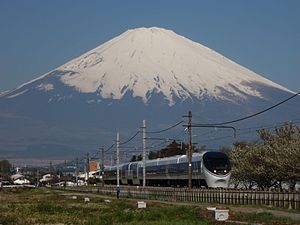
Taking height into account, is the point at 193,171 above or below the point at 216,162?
below

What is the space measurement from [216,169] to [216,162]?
797 mm

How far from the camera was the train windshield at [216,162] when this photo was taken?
Result: 72.8 metres

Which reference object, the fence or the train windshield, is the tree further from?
the fence

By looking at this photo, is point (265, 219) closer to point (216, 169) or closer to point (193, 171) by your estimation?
point (216, 169)

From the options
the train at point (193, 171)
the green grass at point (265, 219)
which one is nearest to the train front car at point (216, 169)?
the train at point (193, 171)

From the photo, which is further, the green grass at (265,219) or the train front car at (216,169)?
the train front car at (216,169)

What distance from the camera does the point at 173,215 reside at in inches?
1463

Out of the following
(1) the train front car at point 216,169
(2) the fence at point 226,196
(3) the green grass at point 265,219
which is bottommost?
(3) the green grass at point 265,219

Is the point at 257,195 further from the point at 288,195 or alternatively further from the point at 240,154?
the point at 240,154

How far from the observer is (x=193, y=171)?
7781 cm

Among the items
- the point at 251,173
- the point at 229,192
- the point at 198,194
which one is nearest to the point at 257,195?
the point at 229,192

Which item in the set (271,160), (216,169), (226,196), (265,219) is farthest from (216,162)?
(265,219)

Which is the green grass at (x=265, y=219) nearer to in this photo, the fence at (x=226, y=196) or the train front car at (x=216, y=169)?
the fence at (x=226, y=196)

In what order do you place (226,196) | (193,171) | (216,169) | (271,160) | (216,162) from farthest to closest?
(193,171)
(271,160)
(216,162)
(216,169)
(226,196)
